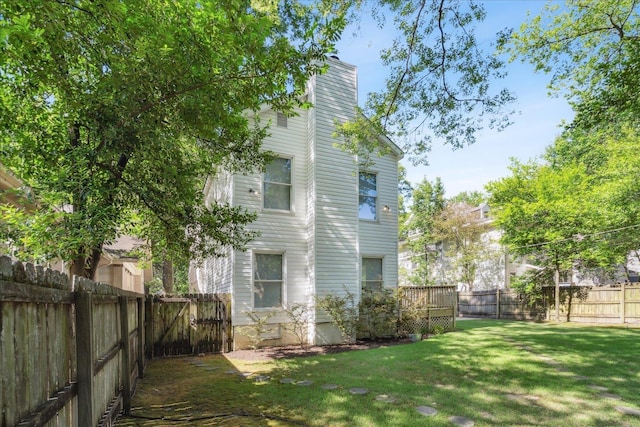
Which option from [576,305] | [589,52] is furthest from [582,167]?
[589,52]

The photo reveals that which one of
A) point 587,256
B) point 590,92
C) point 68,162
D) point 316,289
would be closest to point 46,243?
point 68,162

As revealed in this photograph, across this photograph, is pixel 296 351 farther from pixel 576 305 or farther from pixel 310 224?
pixel 576 305

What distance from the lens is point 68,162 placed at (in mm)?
4805

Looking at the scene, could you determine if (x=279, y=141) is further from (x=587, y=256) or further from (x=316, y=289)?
(x=587, y=256)

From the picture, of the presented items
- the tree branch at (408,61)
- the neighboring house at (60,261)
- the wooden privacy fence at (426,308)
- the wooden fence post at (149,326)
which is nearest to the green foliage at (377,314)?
the wooden privacy fence at (426,308)

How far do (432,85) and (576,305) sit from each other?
12616 mm

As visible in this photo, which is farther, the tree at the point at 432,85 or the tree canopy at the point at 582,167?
the tree at the point at 432,85

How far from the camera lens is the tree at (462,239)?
72.1 ft

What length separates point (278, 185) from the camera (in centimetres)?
1037

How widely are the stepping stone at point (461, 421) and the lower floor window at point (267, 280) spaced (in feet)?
21.0

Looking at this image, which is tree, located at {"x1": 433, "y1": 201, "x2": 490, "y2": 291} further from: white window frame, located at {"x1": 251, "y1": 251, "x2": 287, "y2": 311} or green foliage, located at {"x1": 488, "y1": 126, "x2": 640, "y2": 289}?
white window frame, located at {"x1": 251, "y1": 251, "x2": 287, "y2": 311}

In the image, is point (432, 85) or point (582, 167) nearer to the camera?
point (432, 85)

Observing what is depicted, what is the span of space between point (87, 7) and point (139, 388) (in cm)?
558

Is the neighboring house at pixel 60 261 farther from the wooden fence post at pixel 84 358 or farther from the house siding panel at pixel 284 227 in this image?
the wooden fence post at pixel 84 358
